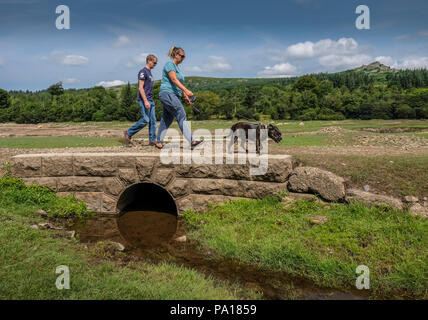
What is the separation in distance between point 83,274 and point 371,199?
Answer: 4.64 meters

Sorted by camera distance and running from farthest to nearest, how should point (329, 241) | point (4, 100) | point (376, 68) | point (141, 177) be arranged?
1. point (376, 68)
2. point (4, 100)
3. point (141, 177)
4. point (329, 241)

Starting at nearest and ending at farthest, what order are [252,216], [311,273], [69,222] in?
[311,273] < [252,216] < [69,222]

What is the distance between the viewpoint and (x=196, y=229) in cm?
581

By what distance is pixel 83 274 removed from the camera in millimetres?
3910

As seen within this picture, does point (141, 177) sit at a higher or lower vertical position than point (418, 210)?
higher

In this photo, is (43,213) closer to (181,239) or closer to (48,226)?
(48,226)

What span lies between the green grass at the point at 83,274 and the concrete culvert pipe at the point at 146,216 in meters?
0.92

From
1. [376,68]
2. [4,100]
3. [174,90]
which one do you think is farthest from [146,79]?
[376,68]

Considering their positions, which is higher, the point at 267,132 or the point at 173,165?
the point at 267,132
